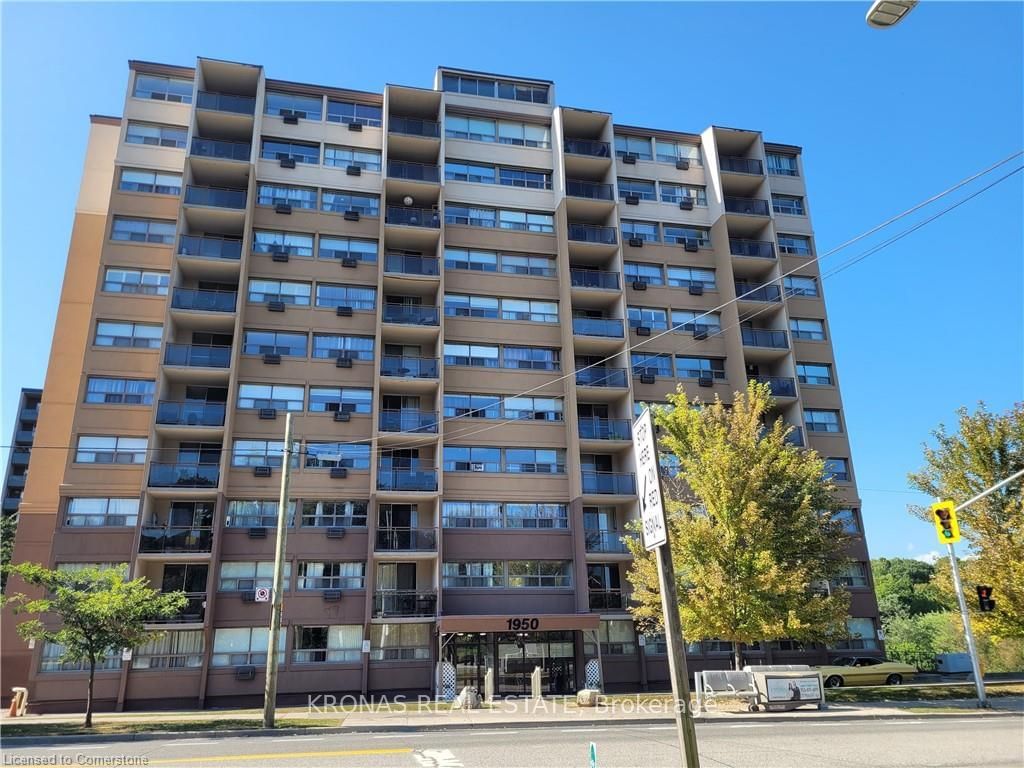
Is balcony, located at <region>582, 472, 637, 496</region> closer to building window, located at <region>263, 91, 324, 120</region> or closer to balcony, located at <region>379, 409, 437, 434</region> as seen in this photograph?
balcony, located at <region>379, 409, 437, 434</region>

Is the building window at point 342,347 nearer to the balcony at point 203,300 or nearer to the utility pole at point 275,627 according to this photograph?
the balcony at point 203,300

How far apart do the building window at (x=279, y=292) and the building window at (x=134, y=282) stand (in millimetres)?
3809

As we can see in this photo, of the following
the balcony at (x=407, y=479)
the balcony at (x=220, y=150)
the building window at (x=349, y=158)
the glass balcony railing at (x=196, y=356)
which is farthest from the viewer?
the building window at (x=349, y=158)

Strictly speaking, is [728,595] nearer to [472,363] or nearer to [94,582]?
[472,363]

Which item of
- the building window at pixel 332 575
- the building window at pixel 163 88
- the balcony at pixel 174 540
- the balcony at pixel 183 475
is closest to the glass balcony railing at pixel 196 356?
the balcony at pixel 183 475

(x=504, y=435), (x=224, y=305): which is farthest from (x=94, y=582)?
(x=504, y=435)

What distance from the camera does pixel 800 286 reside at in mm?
40469

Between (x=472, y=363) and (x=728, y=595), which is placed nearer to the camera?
(x=728, y=595)

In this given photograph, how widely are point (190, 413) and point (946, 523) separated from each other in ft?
95.6

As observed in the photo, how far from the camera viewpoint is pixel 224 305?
32.1 metres

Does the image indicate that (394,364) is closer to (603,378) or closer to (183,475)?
(183,475)

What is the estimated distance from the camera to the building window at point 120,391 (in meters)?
30.0

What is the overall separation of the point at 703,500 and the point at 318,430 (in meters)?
17.6

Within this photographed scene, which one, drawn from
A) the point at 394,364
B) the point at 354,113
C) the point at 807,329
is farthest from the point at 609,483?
the point at 354,113
